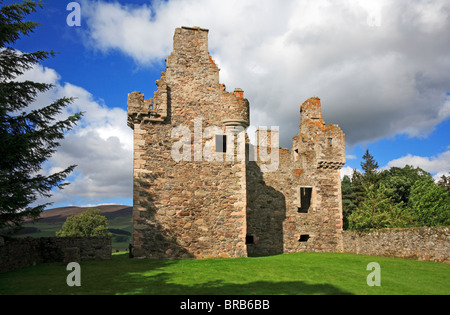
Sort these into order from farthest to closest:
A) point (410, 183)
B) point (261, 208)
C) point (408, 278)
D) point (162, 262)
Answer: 1. point (410, 183)
2. point (261, 208)
3. point (162, 262)
4. point (408, 278)

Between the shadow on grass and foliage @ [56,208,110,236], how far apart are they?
42501 mm

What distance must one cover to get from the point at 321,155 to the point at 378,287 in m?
14.9

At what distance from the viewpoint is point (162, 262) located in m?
14.7

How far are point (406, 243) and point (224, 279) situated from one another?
11316mm

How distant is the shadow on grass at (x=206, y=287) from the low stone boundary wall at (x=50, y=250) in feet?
17.8

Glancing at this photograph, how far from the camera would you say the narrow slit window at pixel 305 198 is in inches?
946

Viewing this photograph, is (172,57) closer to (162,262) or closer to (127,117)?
(127,117)

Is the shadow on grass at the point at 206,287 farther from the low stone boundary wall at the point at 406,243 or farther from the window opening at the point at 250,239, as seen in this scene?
the window opening at the point at 250,239

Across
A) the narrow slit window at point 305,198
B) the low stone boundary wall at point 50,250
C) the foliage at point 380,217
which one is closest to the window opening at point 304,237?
the narrow slit window at point 305,198

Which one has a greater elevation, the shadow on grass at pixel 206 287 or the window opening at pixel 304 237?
the shadow on grass at pixel 206 287

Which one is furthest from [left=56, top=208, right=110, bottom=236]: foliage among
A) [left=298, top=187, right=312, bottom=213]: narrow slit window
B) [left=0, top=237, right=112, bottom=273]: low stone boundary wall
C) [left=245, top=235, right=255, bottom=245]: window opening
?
[left=298, top=187, right=312, bottom=213]: narrow slit window

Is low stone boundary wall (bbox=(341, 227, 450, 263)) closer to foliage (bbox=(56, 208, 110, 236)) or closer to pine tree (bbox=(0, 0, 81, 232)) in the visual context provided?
pine tree (bbox=(0, 0, 81, 232))

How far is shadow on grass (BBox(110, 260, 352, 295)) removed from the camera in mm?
8500
